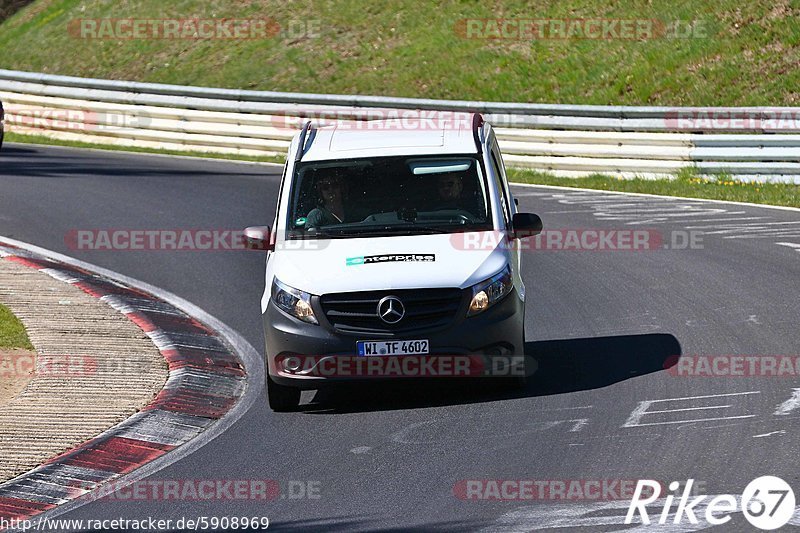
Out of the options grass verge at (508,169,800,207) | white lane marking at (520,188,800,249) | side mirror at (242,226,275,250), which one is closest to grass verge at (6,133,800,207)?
grass verge at (508,169,800,207)

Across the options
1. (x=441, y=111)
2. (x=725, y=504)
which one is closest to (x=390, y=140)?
(x=725, y=504)

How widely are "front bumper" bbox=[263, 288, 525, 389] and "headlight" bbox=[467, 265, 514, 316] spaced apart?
0.13 ft

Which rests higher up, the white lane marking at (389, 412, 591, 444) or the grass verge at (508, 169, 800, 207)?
the grass verge at (508, 169, 800, 207)

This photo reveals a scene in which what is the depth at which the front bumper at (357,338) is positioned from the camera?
30.1ft

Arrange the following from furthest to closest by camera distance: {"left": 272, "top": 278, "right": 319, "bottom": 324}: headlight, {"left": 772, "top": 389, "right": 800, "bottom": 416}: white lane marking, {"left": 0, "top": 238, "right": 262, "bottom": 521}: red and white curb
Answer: {"left": 272, "top": 278, "right": 319, "bottom": 324}: headlight < {"left": 772, "top": 389, "right": 800, "bottom": 416}: white lane marking < {"left": 0, "top": 238, "right": 262, "bottom": 521}: red and white curb

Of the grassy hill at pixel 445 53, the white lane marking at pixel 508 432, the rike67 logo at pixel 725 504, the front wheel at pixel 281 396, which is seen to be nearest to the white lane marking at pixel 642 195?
the grassy hill at pixel 445 53

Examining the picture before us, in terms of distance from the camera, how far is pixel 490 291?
9.35m

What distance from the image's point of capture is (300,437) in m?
8.86

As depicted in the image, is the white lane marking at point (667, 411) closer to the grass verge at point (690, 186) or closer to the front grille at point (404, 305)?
the front grille at point (404, 305)

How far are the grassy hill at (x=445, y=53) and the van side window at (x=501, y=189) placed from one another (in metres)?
14.5

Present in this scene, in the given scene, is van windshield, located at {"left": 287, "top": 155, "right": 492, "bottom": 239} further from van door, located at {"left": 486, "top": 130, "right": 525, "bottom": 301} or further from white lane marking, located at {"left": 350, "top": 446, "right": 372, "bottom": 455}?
white lane marking, located at {"left": 350, "top": 446, "right": 372, "bottom": 455}

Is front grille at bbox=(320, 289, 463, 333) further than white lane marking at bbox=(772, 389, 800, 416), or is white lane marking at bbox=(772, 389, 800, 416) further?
front grille at bbox=(320, 289, 463, 333)

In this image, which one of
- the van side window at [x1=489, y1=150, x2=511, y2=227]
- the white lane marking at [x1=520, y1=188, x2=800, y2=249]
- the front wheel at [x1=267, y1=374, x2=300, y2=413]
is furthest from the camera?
the white lane marking at [x1=520, y1=188, x2=800, y2=249]

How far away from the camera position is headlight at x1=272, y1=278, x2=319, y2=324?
30.5 feet
